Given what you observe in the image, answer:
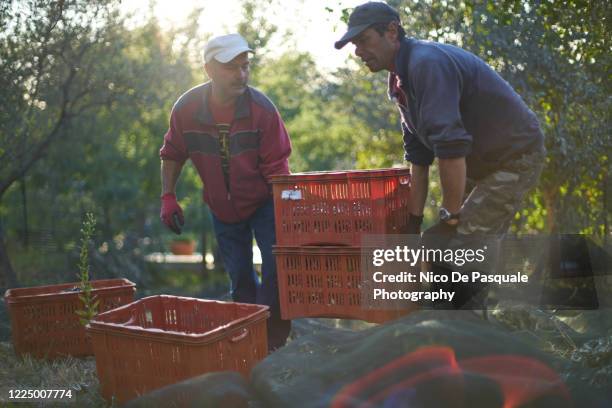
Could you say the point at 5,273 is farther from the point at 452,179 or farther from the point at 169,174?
the point at 452,179

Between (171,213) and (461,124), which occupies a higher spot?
(461,124)

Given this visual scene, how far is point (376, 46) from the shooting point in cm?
376

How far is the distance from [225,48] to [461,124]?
1811 mm

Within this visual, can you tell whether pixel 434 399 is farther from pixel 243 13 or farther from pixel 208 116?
pixel 243 13

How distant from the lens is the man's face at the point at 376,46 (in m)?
3.73

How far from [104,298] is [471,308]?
2.48m

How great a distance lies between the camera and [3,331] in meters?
5.74

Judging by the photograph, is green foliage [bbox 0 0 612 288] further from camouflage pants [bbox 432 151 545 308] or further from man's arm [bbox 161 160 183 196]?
man's arm [bbox 161 160 183 196]

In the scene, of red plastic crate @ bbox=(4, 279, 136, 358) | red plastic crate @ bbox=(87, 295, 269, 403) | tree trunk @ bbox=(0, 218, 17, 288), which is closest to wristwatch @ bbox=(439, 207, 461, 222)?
red plastic crate @ bbox=(87, 295, 269, 403)

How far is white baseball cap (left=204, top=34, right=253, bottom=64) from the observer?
4539 mm

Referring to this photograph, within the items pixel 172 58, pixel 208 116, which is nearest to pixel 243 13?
pixel 172 58

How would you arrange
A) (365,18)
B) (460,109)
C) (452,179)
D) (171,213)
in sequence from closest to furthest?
1. (452,179)
2. (365,18)
3. (460,109)
4. (171,213)

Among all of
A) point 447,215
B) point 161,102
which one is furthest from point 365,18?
point 161,102

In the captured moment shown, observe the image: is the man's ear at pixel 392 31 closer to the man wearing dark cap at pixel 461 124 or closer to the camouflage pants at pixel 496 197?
the man wearing dark cap at pixel 461 124
